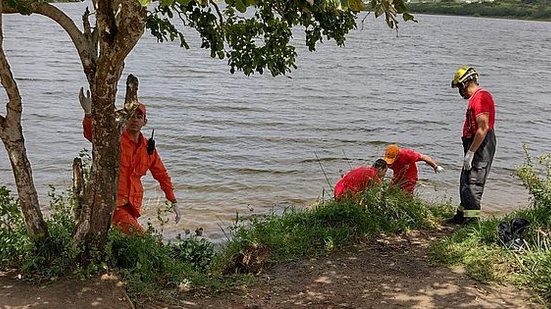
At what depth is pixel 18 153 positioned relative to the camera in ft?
15.9

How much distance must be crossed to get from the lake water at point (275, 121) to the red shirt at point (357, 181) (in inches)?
75.5

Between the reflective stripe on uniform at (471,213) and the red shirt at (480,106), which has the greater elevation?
the red shirt at (480,106)

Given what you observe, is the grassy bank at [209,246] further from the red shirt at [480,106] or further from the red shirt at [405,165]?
the red shirt at [480,106]

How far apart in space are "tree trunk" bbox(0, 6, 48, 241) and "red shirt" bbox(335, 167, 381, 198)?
12.0 feet

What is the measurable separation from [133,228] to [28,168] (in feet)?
3.88

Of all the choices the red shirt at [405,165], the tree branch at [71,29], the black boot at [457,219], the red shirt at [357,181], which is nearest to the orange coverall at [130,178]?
the tree branch at [71,29]

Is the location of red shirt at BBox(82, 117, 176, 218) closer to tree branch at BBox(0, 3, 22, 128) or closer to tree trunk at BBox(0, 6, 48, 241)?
tree trunk at BBox(0, 6, 48, 241)

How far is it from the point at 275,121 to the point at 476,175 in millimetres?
10324

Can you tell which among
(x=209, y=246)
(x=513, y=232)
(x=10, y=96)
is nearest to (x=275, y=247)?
(x=209, y=246)

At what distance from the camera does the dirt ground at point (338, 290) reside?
4.65 metres

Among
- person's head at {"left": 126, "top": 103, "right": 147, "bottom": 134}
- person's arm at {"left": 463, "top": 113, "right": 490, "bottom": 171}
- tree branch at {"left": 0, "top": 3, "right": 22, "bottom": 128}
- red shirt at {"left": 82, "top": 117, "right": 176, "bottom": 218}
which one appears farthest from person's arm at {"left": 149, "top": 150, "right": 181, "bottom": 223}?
person's arm at {"left": 463, "top": 113, "right": 490, "bottom": 171}

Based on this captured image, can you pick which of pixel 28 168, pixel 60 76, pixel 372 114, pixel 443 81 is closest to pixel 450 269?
pixel 28 168

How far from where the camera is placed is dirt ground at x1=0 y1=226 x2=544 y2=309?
4648 mm

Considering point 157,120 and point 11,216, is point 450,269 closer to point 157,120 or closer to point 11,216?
point 11,216
